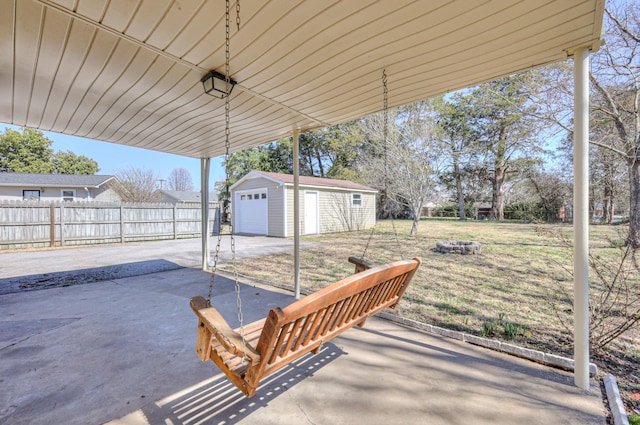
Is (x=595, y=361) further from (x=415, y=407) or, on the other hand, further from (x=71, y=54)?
(x=71, y=54)

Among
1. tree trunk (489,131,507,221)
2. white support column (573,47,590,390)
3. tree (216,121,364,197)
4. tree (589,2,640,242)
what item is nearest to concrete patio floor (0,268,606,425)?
white support column (573,47,590,390)

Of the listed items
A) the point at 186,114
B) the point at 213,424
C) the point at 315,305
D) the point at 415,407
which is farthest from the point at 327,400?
the point at 186,114

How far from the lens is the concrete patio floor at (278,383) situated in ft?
5.58

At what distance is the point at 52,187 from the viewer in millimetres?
15547

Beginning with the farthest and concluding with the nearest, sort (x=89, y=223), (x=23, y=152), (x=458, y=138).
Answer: (x=23, y=152), (x=458, y=138), (x=89, y=223)

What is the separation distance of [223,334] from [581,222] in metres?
2.50

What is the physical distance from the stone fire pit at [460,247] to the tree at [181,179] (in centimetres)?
3533

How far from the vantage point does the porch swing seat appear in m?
1.36

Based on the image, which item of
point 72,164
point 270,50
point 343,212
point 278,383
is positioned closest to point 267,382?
point 278,383

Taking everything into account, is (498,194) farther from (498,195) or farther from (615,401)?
(615,401)

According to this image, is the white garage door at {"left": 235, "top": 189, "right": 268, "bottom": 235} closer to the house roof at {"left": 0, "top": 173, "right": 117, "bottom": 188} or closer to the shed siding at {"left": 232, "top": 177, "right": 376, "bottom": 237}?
the shed siding at {"left": 232, "top": 177, "right": 376, "bottom": 237}

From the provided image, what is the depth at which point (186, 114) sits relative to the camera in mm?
3396

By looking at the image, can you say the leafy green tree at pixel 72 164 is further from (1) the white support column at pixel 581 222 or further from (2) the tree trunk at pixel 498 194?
(2) the tree trunk at pixel 498 194

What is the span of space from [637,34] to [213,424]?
31.0ft
